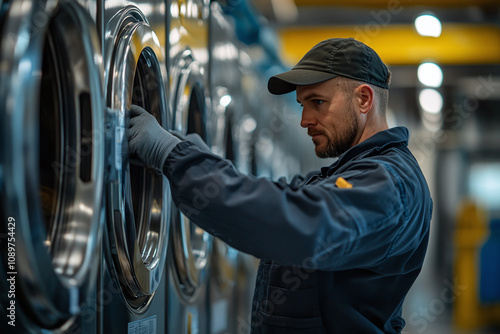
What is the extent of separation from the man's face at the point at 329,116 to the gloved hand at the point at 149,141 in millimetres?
488

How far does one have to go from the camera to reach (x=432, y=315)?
7.24m

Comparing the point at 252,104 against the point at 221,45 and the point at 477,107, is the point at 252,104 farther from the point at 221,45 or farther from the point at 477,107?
the point at 477,107

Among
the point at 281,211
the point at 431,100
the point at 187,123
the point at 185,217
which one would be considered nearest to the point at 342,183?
the point at 281,211

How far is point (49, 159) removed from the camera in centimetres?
117

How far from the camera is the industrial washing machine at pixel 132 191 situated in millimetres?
1263

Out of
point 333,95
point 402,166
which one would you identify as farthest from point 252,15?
point 402,166

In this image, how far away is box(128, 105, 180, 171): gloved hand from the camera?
1.32 m

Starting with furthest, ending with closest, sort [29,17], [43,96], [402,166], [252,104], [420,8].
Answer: [420,8]
[252,104]
[402,166]
[43,96]
[29,17]

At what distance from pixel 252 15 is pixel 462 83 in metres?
4.55

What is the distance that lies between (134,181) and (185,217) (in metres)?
A: 0.33

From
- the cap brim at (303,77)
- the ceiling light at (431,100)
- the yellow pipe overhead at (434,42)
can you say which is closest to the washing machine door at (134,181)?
the cap brim at (303,77)

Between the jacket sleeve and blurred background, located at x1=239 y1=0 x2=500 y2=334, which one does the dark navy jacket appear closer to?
the jacket sleeve

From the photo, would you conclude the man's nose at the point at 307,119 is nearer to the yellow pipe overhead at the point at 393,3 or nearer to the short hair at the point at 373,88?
the short hair at the point at 373,88

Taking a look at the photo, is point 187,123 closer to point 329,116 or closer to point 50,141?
point 329,116
